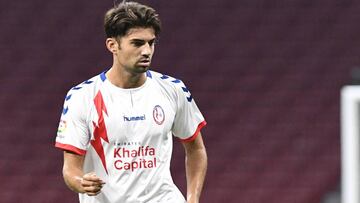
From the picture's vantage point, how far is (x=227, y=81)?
8.84 m

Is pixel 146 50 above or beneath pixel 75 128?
above

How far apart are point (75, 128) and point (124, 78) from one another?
30 centimetres

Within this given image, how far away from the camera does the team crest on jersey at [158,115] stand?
447 cm

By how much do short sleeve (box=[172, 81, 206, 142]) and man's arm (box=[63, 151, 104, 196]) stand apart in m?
0.47

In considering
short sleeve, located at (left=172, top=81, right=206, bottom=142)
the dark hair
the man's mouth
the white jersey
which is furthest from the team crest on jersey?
the dark hair

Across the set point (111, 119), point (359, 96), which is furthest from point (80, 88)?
point (359, 96)

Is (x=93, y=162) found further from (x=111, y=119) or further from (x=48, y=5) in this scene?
(x=48, y=5)

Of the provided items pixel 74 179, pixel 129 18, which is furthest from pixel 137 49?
pixel 74 179

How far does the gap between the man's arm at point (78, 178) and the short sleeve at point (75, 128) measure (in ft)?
0.12

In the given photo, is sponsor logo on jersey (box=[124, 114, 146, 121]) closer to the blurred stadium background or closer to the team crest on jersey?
the team crest on jersey

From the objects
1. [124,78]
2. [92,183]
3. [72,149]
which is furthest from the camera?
[124,78]

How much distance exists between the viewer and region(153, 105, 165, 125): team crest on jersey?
4473 mm

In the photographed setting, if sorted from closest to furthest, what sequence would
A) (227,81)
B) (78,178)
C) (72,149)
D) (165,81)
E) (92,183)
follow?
(92,183) → (78,178) → (72,149) → (165,81) → (227,81)

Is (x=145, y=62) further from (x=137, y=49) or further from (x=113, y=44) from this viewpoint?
(x=113, y=44)
